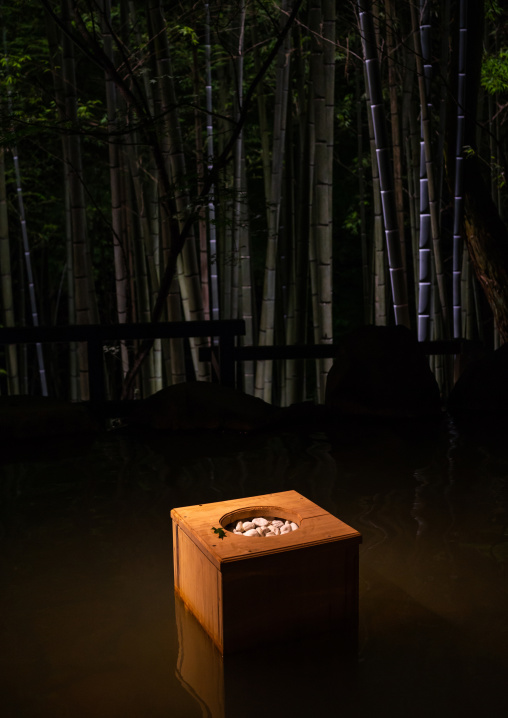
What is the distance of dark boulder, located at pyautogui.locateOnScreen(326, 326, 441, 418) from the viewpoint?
4.33m

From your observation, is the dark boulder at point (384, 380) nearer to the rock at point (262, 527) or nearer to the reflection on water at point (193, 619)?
the reflection on water at point (193, 619)

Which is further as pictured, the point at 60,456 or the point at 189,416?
the point at 189,416

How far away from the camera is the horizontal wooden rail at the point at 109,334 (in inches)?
164

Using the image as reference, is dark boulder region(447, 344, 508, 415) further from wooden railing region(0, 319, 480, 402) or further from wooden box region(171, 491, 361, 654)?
wooden box region(171, 491, 361, 654)

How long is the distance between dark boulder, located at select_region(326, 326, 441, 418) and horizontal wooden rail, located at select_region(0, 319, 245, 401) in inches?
27.8

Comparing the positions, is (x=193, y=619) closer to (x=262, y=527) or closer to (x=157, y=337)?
(x=262, y=527)

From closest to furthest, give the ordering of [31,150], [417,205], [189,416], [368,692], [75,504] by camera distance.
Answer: [368,692] → [75,504] → [189,416] → [417,205] → [31,150]

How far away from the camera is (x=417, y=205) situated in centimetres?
696

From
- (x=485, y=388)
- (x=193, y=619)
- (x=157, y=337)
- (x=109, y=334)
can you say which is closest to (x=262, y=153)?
(x=157, y=337)

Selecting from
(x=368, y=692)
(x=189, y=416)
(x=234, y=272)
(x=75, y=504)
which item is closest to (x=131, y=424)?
(x=189, y=416)

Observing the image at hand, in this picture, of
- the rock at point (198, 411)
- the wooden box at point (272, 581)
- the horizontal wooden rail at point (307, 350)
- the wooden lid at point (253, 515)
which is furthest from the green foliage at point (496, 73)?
the wooden box at point (272, 581)

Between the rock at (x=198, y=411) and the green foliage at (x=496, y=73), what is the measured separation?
364 centimetres

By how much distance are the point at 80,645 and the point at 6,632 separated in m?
0.22

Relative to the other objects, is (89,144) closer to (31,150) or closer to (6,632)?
(31,150)
